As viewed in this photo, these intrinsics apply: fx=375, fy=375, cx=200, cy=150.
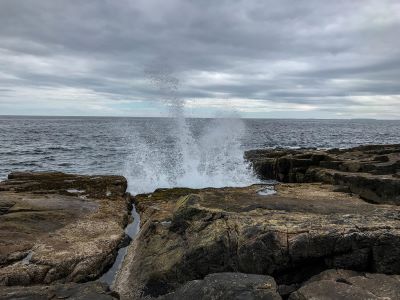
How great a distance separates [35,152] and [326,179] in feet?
165

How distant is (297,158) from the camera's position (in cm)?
2631

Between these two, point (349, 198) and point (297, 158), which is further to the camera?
point (297, 158)

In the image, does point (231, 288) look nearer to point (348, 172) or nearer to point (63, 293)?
point (63, 293)

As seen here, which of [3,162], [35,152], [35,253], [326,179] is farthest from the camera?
[35,152]

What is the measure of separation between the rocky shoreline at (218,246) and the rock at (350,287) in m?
0.02

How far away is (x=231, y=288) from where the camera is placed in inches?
281

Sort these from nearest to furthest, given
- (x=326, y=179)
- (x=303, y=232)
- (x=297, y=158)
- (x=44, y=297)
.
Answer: (x=44, y=297) < (x=303, y=232) < (x=326, y=179) < (x=297, y=158)

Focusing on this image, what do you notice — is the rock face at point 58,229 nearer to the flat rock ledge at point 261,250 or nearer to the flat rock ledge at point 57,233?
the flat rock ledge at point 57,233

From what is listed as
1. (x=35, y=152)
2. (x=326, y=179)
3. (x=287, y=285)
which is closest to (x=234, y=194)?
(x=287, y=285)

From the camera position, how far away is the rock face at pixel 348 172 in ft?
49.8

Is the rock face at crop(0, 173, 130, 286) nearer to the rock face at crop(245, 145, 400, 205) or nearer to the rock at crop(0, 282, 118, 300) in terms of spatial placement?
the rock at crop(0, 282, 118, 300)

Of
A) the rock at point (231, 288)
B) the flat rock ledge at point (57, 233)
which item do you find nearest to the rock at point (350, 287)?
the rock at point (231, 288)

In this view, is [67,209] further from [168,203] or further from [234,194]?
[234,194]

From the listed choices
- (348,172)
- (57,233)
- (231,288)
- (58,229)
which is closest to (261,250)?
(231,288)
